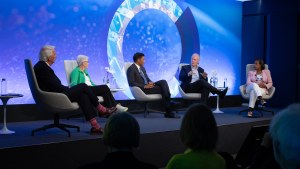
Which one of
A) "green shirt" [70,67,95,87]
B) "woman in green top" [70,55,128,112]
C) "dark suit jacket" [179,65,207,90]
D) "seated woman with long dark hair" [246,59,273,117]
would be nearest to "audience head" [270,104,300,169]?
"woman in green top" [70,55,128,112]

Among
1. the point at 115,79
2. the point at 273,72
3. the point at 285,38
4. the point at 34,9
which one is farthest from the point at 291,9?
the point at 34,9

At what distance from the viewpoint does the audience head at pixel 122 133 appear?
1.79m

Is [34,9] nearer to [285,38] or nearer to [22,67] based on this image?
[22,67]

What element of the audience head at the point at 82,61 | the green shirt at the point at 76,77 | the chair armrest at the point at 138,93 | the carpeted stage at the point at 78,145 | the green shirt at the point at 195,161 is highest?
the audience head at the point at 82,61

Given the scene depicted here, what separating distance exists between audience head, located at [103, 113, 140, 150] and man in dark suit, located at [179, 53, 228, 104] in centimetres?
527

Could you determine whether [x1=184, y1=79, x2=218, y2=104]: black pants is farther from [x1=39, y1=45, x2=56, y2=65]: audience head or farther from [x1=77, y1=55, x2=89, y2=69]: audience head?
[x1=39, y1=45, x2=56, y2=65]: audience head

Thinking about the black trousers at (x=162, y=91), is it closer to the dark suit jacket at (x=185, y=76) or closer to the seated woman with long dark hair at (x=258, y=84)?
the dark suit jacket at (x=185, y=76)

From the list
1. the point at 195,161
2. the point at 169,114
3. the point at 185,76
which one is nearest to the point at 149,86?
the point at 169,114

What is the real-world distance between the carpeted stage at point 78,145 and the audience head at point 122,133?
2117 millimetres

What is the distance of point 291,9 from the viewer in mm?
8594

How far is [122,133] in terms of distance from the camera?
70.7 inches

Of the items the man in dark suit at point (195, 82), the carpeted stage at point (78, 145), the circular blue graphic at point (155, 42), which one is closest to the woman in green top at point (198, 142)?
the carpeted stage at point (78, 145)

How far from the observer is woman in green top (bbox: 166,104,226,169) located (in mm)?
1826

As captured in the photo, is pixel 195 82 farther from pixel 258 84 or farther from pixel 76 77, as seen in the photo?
pixel 76 77
